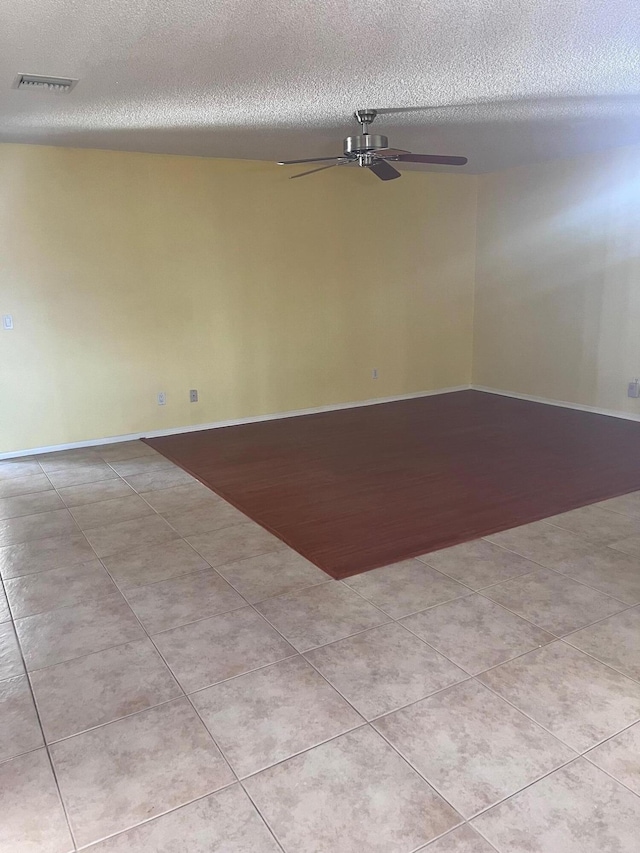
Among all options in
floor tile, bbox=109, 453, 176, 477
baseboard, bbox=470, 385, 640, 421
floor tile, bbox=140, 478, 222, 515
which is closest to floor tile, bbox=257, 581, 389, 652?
floor tile, bbox=140, 478, 222, 515

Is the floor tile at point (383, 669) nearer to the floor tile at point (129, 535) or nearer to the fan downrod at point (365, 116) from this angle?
the floor tile at point (129, 535)

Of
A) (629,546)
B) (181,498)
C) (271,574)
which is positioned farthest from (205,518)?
(629,546)

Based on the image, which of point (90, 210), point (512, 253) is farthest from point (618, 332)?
point (90, 210)

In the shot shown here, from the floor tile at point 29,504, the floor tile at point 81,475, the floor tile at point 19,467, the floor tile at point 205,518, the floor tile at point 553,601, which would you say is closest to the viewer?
the floor tile at point 553,601

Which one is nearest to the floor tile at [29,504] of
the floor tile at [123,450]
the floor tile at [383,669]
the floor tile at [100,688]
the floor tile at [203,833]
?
the floor tile at [123,450]

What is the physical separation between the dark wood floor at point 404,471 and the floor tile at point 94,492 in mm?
568

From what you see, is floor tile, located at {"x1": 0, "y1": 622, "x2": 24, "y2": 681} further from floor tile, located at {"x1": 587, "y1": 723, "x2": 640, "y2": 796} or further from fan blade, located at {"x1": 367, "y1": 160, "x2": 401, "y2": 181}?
fan blade, located at {"x1": 367, "y1": 160, "x2": 401, "y2": 181}

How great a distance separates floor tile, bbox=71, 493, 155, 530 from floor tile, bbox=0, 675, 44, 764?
4.97 ft

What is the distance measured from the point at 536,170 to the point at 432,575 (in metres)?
5.06

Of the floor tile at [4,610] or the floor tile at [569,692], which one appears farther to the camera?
the floor tile at [4,610]

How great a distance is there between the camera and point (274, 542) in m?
3.45

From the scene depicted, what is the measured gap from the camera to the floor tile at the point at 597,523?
343 centimetres

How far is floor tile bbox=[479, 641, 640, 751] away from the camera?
2.02 m

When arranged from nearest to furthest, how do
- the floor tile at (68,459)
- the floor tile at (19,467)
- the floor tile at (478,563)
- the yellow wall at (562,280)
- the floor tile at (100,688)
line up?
the floor tile at (100,688)
the floor tile at (478,563)
the floor tile at (19,467)
the floor tile at (68,459)
the yellow wall at (562,280)
